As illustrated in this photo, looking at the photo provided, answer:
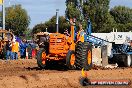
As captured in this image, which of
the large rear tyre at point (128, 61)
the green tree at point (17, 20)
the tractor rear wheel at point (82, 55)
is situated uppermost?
the green tree at point (17, 20)

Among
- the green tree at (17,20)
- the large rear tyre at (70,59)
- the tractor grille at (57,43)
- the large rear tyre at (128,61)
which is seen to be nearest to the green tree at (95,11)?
the green tree at (17,20)

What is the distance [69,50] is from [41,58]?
1758 millimetres

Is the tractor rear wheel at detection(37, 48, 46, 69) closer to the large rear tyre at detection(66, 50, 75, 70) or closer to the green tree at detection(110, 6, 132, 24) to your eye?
the large rear tyre at detection(66, 50, 75, 70)

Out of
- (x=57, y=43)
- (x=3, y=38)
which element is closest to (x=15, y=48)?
(x=3, y=38)

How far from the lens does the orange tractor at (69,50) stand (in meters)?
18.6

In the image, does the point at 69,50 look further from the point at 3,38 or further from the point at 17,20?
the point at 17,20

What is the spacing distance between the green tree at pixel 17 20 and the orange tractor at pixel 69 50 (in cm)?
4692

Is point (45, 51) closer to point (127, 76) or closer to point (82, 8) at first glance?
point (127, 76)

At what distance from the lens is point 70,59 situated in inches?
723

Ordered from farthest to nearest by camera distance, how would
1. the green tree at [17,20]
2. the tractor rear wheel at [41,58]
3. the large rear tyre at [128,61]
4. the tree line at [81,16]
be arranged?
the green tree at [17,20] < the tree line at [81,16] < the large rear tyre at [128,61] < the tractor rear wheel at [41,58]

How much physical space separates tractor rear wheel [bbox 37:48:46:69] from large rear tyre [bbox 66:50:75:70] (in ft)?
5.10

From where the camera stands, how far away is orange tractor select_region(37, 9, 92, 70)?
18609mm

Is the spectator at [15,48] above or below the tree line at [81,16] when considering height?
below

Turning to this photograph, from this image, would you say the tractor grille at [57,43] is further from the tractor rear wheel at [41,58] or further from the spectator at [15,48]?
the spectator at [15,48]
